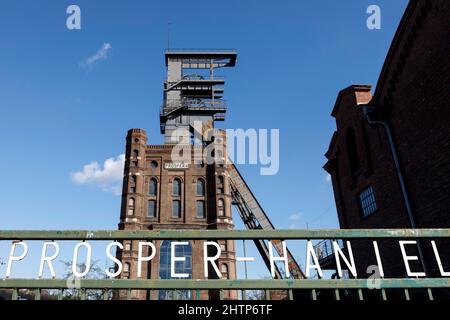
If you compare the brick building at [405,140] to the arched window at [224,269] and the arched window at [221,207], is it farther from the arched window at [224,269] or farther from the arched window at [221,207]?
the arched window at [221,207]

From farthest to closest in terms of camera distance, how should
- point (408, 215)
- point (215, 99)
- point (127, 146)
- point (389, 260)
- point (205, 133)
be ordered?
point (215, 99) → point (205, 133) → point (127, 146) → point (389, 260) → point (408, 215)

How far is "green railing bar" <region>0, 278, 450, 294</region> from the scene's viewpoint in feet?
8.36

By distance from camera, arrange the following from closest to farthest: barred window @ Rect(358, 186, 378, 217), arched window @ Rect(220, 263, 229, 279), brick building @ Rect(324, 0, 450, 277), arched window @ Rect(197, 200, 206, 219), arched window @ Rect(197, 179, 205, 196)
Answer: brick building @ Rect(324, 0, 450, 277), barred window @ Rect(358, 186, 378, 217), arched window @ Rect(220, 263, 229, 279), arched window @ Rect(197, 200, 206, 219), arched window @ Rect(197, 179, 205, 196)

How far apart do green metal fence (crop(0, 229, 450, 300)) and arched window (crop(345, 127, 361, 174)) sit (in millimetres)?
14759

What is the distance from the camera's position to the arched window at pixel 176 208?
35.1 metres

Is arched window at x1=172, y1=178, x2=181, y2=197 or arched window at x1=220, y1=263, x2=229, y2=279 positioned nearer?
arched window at x1=220, y1=263, x2=229, y2=279

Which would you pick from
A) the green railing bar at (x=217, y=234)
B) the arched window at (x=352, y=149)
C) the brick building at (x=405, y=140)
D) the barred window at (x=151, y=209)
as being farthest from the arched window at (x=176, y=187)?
the green railing bar at (x=217, y=234)

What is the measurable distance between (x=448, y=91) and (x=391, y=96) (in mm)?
3513

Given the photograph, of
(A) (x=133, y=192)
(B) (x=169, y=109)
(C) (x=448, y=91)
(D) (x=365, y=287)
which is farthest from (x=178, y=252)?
(D) (x=365, y=287)

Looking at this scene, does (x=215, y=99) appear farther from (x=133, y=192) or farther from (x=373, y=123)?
(x=373, y=123)

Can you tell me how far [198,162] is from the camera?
37.7m

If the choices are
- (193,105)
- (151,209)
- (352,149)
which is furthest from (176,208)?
(352,149)

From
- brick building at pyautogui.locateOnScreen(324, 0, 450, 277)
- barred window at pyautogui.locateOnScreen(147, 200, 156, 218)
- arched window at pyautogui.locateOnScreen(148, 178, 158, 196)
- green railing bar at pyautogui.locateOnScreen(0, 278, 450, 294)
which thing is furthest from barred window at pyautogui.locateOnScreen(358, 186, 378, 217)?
arched window at pyautogui.locateOnScreen(148, 178, 158, 196)

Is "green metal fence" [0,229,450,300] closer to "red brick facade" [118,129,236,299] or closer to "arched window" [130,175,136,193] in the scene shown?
"red brick facade" [118,129,236,299]
